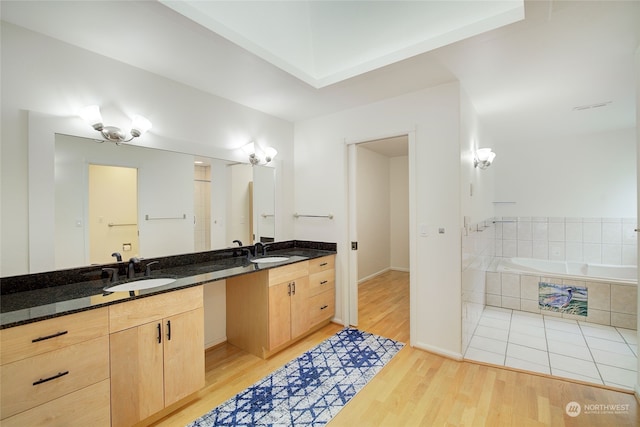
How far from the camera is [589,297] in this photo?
3084mm

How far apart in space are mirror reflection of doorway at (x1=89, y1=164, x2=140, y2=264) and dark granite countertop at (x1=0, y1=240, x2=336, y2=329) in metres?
0.12

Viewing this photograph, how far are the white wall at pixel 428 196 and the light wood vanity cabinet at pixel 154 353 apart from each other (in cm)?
170

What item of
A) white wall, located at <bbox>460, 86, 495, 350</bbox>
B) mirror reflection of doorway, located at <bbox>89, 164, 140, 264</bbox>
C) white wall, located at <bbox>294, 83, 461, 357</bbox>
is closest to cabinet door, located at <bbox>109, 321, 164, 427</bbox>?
mirror reflection of doorway, located at <bbox>89, 164, 140, 264</bbox>

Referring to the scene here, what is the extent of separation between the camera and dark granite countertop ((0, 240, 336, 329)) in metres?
1.33

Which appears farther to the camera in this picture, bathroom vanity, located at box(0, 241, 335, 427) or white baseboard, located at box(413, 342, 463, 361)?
white baseboard, located at box(413, 342, 463, 361)

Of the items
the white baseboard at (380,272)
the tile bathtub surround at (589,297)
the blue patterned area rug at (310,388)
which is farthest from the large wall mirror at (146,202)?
the tile bathtub surround at (589,297)

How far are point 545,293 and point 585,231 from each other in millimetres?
1614

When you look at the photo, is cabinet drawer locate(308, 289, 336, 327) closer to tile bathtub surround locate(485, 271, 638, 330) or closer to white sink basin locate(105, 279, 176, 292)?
white sink basin locate(105, 279, 176, 292)

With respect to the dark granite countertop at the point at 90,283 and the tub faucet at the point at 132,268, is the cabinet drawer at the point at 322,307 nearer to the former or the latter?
the dark granite countertop at the point at 90,283

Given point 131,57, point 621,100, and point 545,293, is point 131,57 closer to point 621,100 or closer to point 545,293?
point 621,100

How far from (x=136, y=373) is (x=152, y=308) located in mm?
359

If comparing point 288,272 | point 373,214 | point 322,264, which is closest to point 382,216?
point 373,214

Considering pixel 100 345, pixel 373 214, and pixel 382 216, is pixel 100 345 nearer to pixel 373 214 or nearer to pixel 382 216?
pixel 373 214

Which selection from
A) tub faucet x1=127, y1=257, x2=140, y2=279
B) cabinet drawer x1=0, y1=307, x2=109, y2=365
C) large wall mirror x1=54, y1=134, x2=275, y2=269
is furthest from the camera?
tub faucet x1=127, y1=257, x2=140, y2=279
